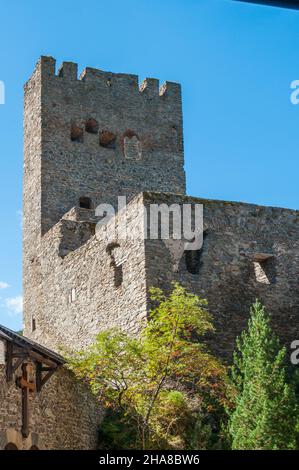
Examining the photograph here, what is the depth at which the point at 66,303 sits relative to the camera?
2086cm

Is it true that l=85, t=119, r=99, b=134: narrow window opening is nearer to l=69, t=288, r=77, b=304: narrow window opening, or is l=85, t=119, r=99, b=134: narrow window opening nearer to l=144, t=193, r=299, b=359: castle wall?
l=69, t=288, r=77, b=304: narrow window opening

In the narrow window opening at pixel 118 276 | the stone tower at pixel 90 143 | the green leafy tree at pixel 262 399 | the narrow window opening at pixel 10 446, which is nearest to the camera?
the narrow window opening at pixel 10 446

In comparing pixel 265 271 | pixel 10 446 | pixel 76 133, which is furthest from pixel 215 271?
pixel 76 133

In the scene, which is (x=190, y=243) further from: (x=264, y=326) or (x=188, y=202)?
(x=264, y=326)

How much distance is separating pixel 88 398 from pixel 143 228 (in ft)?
13.6

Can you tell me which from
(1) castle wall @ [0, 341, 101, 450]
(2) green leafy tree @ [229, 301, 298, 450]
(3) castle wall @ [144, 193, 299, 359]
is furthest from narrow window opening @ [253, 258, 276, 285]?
(1) castle wall @ [0, 341, 101, 450]

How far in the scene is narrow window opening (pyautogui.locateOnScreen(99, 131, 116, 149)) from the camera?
28891mm

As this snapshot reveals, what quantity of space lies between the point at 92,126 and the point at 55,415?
17484mm

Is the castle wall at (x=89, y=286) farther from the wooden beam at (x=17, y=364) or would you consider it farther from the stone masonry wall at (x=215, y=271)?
the wooden beam at (x=17, y=364)

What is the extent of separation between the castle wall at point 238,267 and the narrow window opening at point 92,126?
12150mm

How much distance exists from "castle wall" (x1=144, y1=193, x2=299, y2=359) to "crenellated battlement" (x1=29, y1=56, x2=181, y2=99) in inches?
520

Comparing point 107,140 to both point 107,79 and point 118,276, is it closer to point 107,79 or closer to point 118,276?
point 107,79

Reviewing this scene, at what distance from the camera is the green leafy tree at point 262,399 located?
1327 centimetres

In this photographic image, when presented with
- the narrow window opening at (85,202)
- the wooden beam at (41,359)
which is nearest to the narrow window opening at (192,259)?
the wooden beam at (41,359)
